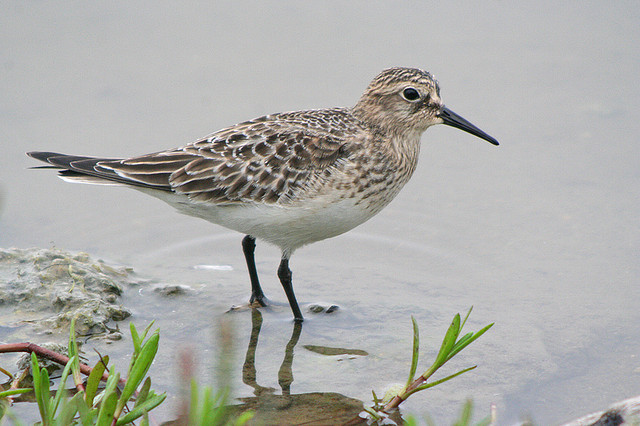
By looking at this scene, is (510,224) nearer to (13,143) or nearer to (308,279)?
(308,279)

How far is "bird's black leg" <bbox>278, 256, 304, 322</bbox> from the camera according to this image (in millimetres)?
6680

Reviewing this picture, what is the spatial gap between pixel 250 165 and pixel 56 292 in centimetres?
191

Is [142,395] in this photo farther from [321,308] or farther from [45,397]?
[321,308]

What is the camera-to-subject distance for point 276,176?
20.8 feet

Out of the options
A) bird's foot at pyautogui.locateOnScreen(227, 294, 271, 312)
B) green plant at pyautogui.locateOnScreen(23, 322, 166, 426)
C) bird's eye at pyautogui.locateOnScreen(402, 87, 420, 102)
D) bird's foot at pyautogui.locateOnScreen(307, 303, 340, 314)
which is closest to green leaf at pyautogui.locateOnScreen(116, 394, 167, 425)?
green plant at pyautogui.locateOnScreen(23, 322, 166, 426)

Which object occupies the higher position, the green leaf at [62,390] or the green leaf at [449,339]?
the green leaf at [449,339]

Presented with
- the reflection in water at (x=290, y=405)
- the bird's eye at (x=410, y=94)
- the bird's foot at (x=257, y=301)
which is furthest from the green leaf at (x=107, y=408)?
the bird's eye at (x=410, y=94)

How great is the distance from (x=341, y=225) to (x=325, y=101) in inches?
143

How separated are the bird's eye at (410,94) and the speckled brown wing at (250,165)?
73 cm

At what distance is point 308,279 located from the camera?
7.50 meters

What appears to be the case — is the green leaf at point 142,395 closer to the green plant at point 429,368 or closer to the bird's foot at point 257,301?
the green plant at point 429,368

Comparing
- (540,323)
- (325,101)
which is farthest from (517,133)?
(540,323)

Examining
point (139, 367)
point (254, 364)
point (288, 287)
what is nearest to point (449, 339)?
point (139, 367)

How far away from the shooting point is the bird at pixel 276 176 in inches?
249
